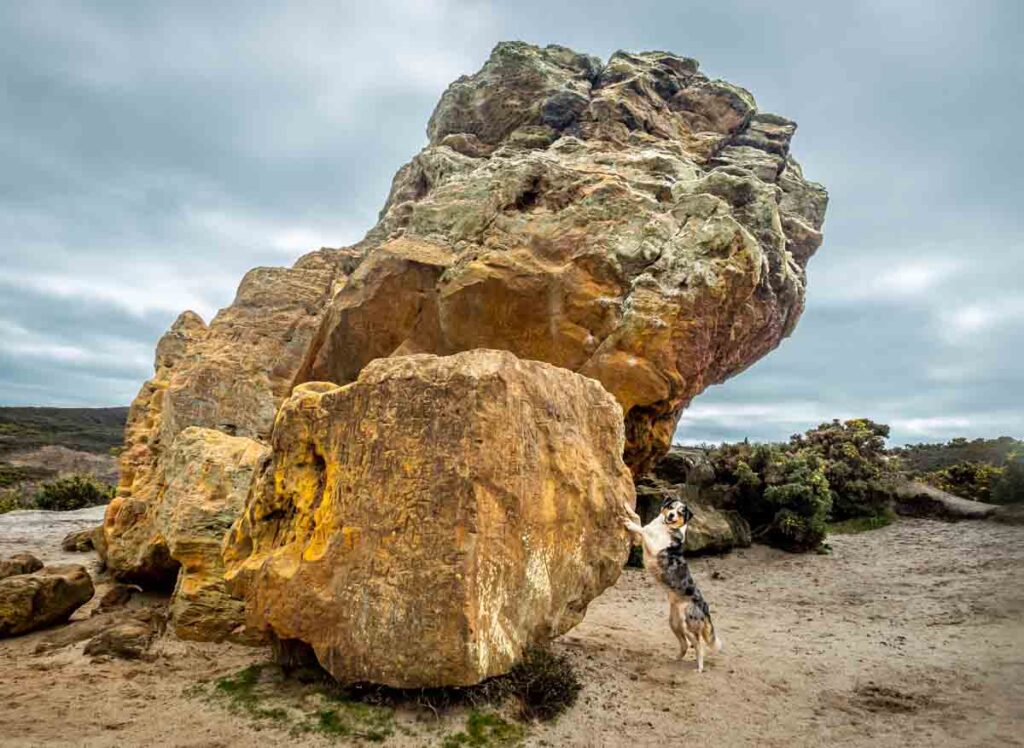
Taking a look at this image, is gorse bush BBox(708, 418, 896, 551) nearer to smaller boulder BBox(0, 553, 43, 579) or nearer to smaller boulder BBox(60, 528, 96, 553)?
smaller boulder BBox(0, 553, 43, 579)

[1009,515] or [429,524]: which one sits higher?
[1009,515]

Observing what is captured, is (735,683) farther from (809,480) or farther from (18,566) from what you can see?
(18,566)

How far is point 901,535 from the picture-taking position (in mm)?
14984

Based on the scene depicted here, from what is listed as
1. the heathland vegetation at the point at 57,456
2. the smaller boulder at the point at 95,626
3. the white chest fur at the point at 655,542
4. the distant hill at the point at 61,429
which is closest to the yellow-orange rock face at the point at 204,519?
the smaller boulder at the point at 95,626

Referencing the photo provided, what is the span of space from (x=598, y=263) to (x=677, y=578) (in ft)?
22.0

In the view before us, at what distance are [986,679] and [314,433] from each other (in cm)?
831

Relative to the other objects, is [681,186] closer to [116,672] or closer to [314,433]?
[314,433]

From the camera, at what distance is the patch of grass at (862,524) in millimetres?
16266

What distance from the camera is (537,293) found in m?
11.5

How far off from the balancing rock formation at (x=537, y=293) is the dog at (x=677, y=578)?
2438 mm

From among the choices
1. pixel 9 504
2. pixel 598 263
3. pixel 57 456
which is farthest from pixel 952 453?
pixel 57 456

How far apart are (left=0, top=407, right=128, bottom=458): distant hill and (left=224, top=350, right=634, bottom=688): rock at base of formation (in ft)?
157

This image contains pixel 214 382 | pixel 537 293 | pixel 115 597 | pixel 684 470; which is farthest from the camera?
pixel 684 470

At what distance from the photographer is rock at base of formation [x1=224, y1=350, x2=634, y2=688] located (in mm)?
4859
